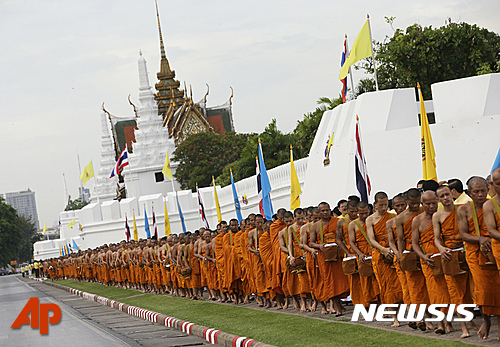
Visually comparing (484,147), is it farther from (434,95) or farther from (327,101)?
(327,101)

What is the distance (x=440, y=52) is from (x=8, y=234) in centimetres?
7490

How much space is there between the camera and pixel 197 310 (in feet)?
50.6

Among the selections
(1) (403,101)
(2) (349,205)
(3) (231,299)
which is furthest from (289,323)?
(1) (403,101)

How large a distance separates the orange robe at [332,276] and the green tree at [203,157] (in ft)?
140

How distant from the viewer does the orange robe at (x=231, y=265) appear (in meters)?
16.6

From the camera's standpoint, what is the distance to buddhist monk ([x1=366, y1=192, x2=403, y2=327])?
376 inches

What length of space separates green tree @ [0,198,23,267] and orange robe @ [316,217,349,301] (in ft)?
295

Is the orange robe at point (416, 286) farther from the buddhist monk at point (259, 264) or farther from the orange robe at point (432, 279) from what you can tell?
the buddhist monk at point (259, 264)

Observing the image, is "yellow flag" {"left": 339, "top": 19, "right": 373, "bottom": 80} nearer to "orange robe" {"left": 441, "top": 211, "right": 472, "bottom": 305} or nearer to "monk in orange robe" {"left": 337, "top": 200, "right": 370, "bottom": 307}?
"monk in orange robe" {"left": 337, "top": 200, "right": 370, "bottom": 307}

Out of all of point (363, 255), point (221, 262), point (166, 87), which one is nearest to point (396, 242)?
point (363, 255)

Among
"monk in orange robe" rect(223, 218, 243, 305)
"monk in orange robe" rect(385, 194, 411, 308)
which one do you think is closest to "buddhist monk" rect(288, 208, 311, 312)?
"monk in orange robe" rect(385, 194, 411, 308)

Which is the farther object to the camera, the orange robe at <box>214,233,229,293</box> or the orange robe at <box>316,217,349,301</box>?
the orange robe at <box>214,233,229,293</box>

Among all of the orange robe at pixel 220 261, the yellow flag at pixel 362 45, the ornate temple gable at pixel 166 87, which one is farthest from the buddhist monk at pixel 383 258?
the ornate temple gable at pixel 166 87

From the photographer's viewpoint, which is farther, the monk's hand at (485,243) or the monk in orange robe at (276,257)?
the monk in orange robe at (276,257)
